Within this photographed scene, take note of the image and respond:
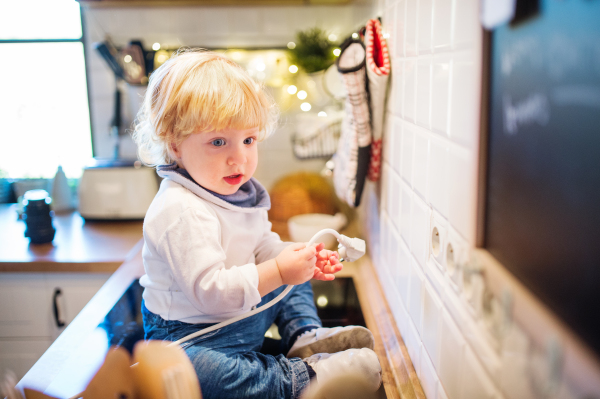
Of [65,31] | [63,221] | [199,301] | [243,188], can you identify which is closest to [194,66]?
[243,188]

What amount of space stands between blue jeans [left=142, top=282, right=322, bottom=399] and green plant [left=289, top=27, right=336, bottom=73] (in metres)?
0.85

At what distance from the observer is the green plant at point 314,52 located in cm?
153

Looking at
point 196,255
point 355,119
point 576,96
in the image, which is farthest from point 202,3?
point 576,96

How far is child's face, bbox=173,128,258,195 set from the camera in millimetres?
793

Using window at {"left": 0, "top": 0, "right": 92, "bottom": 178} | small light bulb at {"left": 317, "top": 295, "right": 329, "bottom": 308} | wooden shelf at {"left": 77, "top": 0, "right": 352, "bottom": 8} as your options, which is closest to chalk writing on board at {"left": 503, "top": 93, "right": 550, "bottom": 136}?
small light bulb at {"left": 317, "top": 295, "right": 329, "bottom": 308}

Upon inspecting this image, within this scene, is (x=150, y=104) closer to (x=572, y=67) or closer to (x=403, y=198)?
(x=403, y=198)

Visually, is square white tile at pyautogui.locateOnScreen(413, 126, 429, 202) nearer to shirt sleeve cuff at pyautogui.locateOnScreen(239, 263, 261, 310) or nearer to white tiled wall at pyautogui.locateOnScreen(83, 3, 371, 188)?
shirt sleeve cuff at pyautogui.locateOnScreen(239, 263, 261, 310)

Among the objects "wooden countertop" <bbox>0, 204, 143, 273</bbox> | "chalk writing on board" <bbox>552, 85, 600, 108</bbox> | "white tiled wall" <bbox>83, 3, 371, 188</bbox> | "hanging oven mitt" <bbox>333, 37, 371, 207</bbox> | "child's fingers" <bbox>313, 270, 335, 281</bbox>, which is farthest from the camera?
"white tiled wall" <bbox>83, 3, 371, 188</bbox>

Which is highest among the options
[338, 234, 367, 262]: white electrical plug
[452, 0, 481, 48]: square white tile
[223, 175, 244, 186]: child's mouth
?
[452, 0, 481, 48]: square white tile

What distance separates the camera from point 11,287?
1.33m

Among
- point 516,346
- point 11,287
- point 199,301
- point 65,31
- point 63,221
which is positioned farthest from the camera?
point 65,31

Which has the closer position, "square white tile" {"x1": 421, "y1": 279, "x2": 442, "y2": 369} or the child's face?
"square white tile" {"x1": 421, "y1": 279, "x2": 442, "y2": 369}

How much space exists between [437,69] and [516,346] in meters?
0.39

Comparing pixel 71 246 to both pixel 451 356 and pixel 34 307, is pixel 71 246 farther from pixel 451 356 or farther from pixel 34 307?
pixel 451 356
